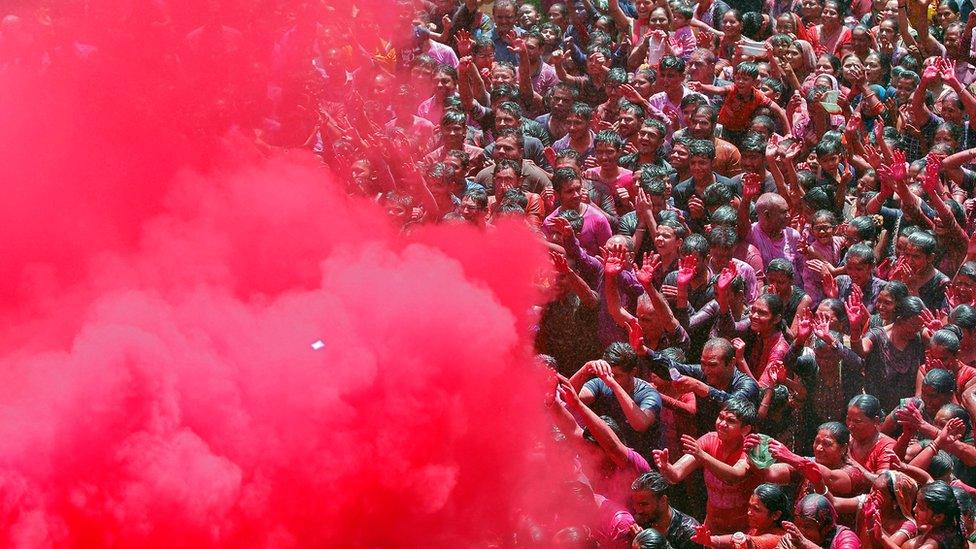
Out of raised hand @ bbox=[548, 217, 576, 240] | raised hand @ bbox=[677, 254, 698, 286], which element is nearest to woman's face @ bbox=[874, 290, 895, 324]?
raised hand @ bbox=[677, 254, 698, 286]

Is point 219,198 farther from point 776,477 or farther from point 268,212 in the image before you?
point 776,477

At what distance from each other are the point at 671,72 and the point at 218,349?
4585mm

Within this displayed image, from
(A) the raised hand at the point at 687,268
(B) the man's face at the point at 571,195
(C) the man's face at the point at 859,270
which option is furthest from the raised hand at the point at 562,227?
(C) the man's face at the point at 859,270

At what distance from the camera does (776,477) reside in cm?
749

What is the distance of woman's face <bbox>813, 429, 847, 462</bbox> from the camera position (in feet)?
24.4

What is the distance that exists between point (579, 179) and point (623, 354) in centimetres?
168

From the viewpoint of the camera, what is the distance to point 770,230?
907 cm

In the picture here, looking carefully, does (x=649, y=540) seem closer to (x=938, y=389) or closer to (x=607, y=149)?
(x=938, y=389)

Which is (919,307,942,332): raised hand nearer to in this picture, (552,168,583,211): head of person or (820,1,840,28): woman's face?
(552,168,583,211): head of person

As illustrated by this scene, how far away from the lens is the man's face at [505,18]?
1148cm

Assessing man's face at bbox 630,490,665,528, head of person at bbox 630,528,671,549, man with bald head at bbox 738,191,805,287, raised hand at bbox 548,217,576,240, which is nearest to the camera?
head of person at bbox 630,528,671,549

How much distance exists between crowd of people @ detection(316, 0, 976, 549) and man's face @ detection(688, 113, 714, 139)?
0.02 meters

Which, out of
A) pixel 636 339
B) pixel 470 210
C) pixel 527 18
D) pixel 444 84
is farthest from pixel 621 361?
pixel 527 18

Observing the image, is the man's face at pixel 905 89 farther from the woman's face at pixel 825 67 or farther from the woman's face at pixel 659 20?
the woman's face at pixel 659 20
